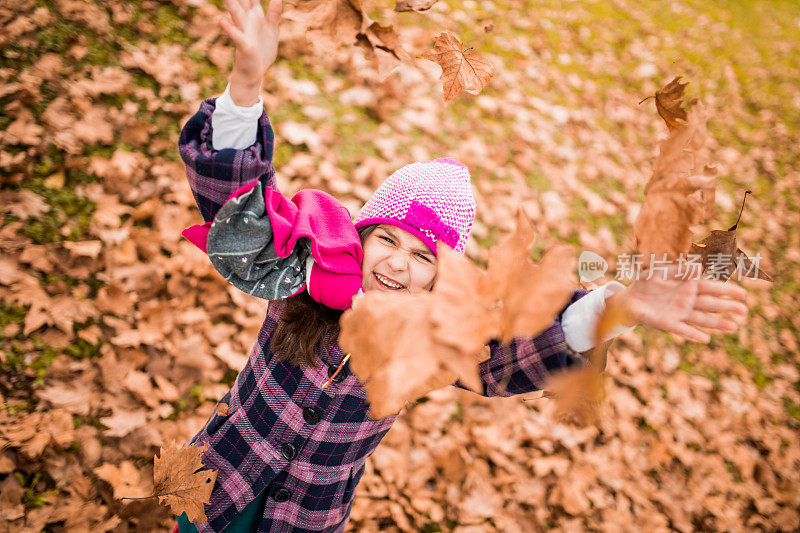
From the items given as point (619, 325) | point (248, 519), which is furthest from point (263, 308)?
point (619, 325)

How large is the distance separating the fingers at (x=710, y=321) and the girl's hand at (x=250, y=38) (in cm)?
80

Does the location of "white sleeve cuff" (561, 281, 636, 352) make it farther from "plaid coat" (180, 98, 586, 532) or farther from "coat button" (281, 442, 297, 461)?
"coat button" (281, 442, 297, 461)

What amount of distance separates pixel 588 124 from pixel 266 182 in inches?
134

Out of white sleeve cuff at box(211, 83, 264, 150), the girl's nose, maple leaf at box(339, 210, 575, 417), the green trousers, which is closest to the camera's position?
maple leaf at box(339, 210, 575, 417)

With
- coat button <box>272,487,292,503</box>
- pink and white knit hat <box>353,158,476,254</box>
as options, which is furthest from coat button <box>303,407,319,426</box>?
pink and white knit hat <box>353,158,476,254</box>

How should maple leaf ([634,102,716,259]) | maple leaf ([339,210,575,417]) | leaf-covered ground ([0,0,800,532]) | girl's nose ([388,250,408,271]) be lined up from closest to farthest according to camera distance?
1. maple leaf ([339,210,575,417])
2. maple leaf ([634,102,716,259])
3. girl's nose ([388,250,408,271])
4. leaf-covered ground ([0,0,800,532])

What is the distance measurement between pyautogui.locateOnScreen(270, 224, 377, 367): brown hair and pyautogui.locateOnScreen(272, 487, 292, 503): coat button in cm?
38

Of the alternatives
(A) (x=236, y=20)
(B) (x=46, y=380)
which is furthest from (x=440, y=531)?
(A) (x=236, y=20)

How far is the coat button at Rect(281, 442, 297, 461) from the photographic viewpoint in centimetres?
124

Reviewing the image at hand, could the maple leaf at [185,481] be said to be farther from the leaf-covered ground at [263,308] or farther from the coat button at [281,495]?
the leaf-covered ground at [263,308]

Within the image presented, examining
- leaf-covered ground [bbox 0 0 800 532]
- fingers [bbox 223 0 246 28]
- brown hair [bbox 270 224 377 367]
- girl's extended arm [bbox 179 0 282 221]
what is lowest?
leaf-covered ground [bbox 0 0 800 532]

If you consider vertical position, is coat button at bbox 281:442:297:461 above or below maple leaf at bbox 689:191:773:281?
below

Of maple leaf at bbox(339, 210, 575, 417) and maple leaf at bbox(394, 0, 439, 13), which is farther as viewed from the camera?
maple leaf at bbox(394, 0, 439, 13)

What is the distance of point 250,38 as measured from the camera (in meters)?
0.85
